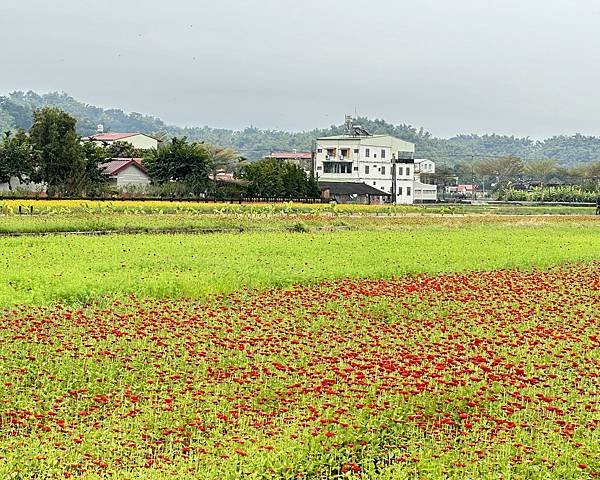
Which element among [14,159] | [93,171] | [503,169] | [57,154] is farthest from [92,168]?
[503,169]

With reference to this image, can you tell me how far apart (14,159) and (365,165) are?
49019 millimetres

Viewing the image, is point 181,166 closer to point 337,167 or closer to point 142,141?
point 337,167

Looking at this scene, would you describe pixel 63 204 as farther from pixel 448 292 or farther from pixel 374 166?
pixel 374 166

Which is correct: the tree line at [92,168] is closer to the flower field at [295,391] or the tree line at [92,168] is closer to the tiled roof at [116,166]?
the tiled roof at [116,166]

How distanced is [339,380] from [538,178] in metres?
143

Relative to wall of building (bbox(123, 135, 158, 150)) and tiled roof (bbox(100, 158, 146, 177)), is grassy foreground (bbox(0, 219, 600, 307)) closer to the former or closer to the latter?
tiled roof (bbox(100, 158, 146, 177))

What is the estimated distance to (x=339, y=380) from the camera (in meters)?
10.1

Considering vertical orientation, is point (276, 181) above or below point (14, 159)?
below

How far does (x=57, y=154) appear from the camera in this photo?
59969mm

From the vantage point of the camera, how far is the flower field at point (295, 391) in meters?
7.61

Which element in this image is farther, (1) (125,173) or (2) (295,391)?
(1) (125,173)

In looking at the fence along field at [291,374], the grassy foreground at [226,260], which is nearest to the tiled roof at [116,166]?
the grassy foreground at [226,260]

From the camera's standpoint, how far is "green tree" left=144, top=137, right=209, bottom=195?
69750 mm

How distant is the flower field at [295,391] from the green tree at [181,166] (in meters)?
55.6
